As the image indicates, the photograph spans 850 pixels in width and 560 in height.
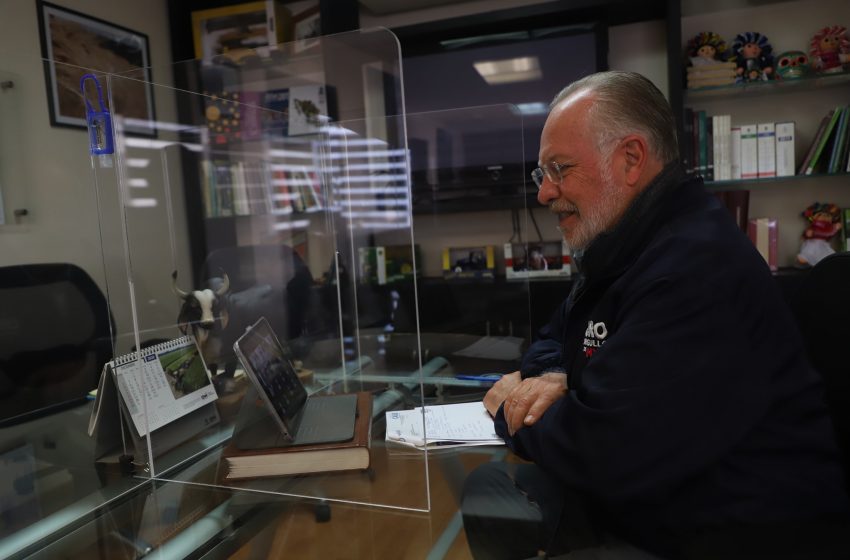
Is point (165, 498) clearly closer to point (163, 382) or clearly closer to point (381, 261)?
point (163, 382)

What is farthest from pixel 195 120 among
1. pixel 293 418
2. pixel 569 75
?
pixel 569 75

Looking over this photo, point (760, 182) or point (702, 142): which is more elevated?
point (702, 142)

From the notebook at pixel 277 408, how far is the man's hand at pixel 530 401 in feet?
1.00

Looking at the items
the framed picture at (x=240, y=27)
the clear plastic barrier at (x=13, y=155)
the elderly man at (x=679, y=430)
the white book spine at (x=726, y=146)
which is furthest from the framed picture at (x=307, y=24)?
the elderly man at (x=679, y=430)

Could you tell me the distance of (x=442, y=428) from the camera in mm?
1210

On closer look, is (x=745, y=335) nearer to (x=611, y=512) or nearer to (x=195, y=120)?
(x=611, y=512)

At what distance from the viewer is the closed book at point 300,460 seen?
1.04 m

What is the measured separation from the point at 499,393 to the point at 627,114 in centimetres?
64

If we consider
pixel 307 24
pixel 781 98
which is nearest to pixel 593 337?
pixel 781 98

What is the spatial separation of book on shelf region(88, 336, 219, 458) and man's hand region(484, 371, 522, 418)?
1.99ft

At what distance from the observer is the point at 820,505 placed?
0.90 m

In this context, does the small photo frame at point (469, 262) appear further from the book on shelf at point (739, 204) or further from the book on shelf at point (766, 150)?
the book on shelf at point (766, 150)

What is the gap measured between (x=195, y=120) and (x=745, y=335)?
141cm

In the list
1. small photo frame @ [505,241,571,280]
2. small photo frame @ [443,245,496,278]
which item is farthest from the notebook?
small photo frame @ [505,241,571,280]
